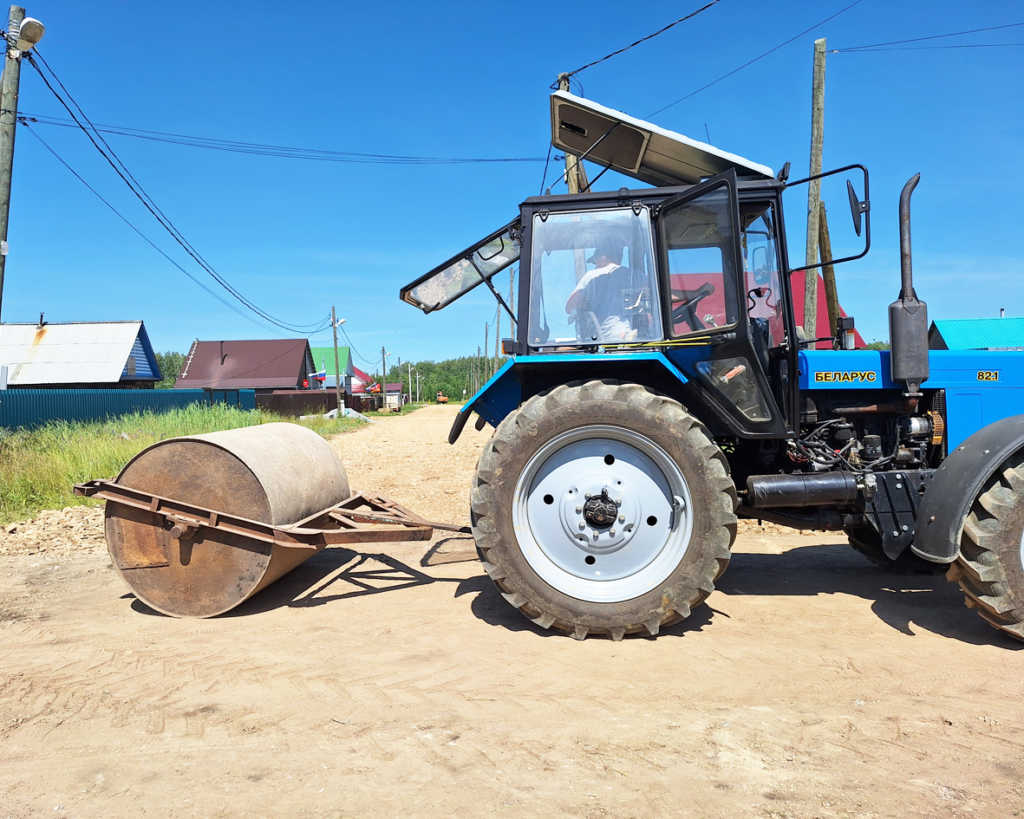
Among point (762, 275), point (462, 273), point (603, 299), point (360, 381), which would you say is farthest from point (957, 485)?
point (360, 381)

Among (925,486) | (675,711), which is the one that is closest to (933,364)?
(925,486)

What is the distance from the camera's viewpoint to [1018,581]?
3.51 m

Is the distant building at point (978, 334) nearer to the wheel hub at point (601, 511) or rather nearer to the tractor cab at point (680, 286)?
the tractor cab at point (680, 286)

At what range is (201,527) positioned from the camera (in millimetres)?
4148

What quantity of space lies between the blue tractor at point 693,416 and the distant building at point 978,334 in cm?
36

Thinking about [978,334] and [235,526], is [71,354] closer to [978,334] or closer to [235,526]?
[235,526]

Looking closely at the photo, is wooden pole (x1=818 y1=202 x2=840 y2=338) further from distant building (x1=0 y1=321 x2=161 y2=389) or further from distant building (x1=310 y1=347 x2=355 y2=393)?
distant building (x1=310 y1=347 x2=355 y2=393)

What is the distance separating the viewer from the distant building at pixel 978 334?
4.69m

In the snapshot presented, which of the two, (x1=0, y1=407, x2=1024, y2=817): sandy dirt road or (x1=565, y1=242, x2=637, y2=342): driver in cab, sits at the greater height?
(x1=565, y1=242, x2=637, y2=342): driver in cab

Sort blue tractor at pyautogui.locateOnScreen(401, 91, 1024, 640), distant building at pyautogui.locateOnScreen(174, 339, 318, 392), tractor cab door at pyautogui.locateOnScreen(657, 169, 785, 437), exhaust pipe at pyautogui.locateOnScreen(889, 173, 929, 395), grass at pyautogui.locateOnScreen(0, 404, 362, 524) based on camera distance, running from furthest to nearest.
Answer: distant building at pyautogui.locateOnScreen(174, 339, 318, 392) < grass at pyautogui.locateOnScreen(0, 404, 362, 524) < tractor cab door at pyautogui.locateOnScreen(657, 169, 785, 437) < exhaust pipe at pyautogui.locateOnScreen(889, 173, 929, 395) < blue tractor at pyautogui.locateOnScreen(401, 91, 1024, 640)

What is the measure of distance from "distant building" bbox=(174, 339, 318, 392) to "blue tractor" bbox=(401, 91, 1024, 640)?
3752 centimetres

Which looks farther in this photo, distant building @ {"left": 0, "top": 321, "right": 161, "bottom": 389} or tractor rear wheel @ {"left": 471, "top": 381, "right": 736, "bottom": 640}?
distant building @ {"left": 0, "top": 321, "right": 161, "bottom": 389}

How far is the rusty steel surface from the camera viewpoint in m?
4.14

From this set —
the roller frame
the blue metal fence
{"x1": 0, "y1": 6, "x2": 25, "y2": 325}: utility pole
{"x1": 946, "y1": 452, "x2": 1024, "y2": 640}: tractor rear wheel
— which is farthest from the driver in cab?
the blue metal fence
